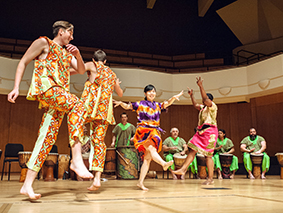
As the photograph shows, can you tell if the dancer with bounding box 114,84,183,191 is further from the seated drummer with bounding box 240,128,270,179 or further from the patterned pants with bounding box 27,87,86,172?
the seated drummer with bounding box 240,128,270,179

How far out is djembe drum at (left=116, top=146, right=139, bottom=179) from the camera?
5.23 metres

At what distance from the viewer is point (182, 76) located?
9.47 metres

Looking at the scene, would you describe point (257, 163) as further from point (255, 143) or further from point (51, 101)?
point (51, 101)

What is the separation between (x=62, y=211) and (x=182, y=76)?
834cm

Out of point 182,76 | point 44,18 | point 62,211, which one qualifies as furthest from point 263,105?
point 62,211

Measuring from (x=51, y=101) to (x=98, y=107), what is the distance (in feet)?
2.34

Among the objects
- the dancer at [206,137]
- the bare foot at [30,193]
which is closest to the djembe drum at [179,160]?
the dancer at [206,137]

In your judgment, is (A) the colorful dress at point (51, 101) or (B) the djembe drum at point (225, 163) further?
(B) the djembe drum at point (225, 163)

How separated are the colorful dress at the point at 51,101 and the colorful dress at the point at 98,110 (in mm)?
536

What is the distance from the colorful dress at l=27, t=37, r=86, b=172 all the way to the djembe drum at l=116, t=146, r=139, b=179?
3226 mm

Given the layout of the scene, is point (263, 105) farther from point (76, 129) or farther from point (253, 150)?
point (76, 129)

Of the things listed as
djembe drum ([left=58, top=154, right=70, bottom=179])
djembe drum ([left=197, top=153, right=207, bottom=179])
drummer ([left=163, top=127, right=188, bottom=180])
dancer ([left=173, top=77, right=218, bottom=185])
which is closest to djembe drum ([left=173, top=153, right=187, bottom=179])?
drummer ([left=163, top=127, right=188, bottom=180])

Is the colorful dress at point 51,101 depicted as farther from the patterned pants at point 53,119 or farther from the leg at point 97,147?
the leg at point 97,147

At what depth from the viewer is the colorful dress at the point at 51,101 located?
201 centimetres
